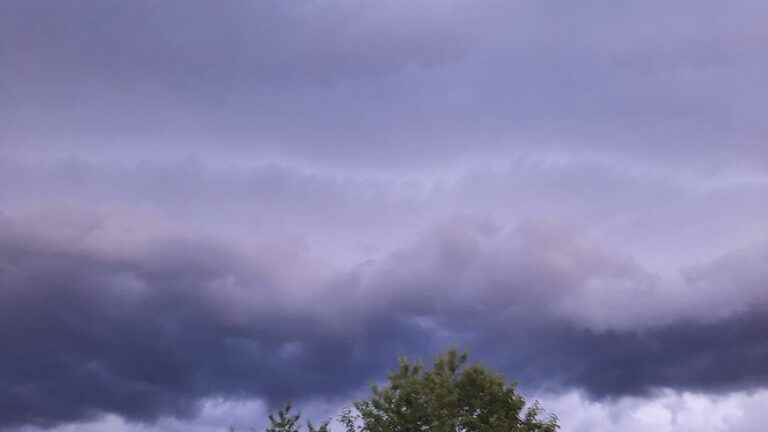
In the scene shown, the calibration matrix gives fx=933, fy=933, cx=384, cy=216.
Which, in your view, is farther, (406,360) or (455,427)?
(406,360)

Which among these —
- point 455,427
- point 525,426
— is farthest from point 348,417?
point 525,426

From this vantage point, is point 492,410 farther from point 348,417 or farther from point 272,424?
point 272,424

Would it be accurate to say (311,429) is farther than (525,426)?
Yes

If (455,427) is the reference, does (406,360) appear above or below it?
above

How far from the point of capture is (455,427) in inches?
2248

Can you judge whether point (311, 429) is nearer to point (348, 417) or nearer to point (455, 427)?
point (348, 417)

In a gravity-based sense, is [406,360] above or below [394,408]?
above

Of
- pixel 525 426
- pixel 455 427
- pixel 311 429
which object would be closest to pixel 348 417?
pixel 311 429

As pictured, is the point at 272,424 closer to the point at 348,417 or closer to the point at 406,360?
the point at 348,417

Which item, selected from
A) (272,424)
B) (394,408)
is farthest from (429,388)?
(272,424)

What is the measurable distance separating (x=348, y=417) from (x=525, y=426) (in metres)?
11.9

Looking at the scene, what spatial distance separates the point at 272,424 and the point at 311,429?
10.2ft

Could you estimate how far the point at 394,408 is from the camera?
2357 inches

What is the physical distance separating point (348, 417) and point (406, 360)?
541 cm
